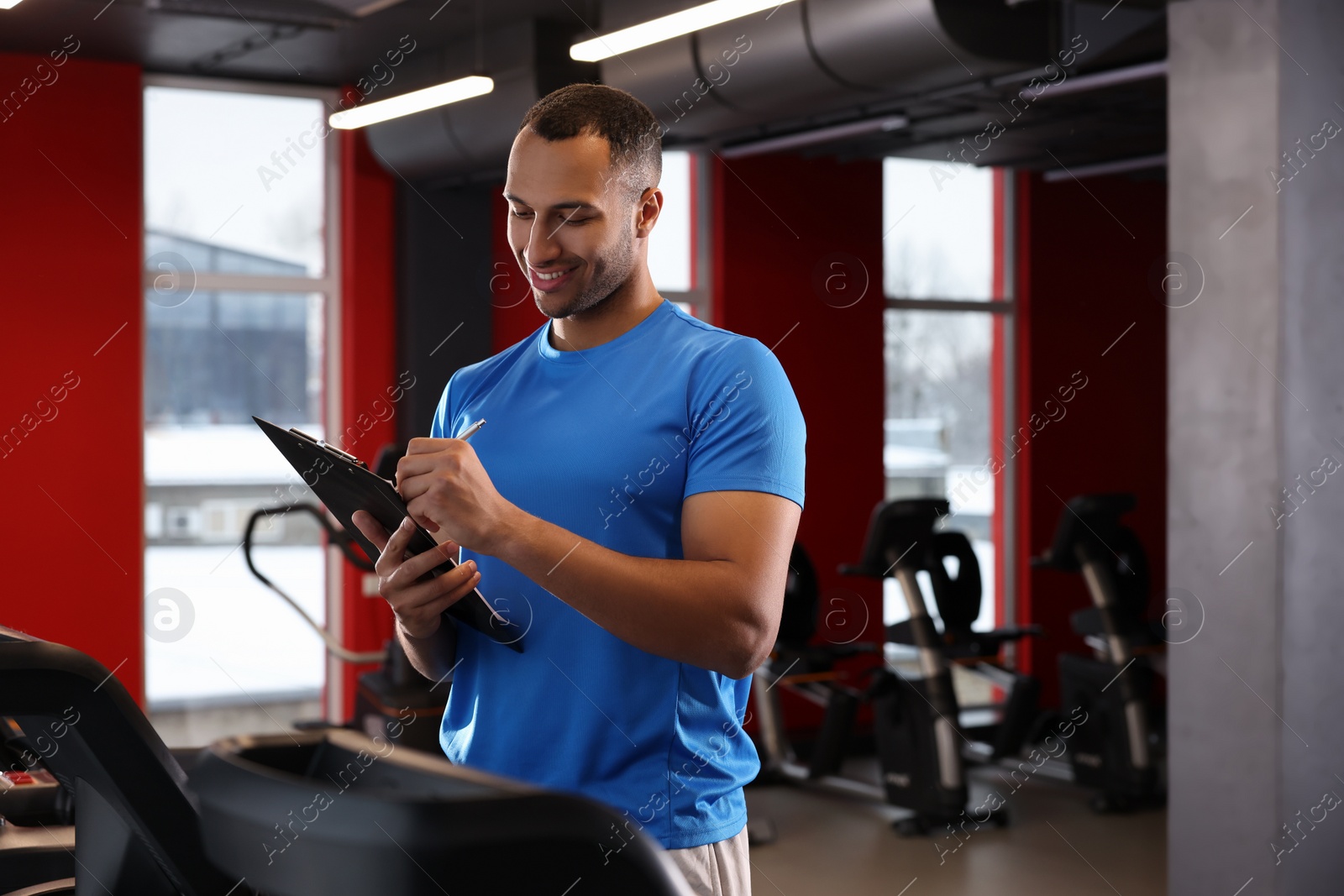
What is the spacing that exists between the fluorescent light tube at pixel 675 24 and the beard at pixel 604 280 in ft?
7.57

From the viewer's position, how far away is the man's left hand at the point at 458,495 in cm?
118

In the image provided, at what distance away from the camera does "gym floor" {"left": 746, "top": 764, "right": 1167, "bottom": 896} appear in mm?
4805

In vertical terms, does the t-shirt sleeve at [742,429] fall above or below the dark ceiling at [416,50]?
below

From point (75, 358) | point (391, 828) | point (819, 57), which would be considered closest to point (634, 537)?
point (391, 828)

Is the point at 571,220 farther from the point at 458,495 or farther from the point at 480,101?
the point at 480,101

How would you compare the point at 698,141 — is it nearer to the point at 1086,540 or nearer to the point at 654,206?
the point at 1086,540

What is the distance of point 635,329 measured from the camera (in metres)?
1.34

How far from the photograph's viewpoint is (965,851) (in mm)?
5223

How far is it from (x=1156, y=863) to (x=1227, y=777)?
82.2 inches

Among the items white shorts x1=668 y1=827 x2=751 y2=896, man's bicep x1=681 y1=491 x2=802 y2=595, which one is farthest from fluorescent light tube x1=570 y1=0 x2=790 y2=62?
white shorts x1=668 y1=827 x2=751 y2=896

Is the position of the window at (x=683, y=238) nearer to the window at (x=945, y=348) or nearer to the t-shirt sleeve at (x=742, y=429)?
the window at (x=945, y=348)

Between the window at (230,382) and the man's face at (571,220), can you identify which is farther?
the window at (230,382)

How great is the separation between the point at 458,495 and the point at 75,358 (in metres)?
5.15

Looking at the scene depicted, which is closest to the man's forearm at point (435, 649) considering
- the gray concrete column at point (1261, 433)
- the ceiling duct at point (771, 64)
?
the gray concrete column at point (1261, 433)
